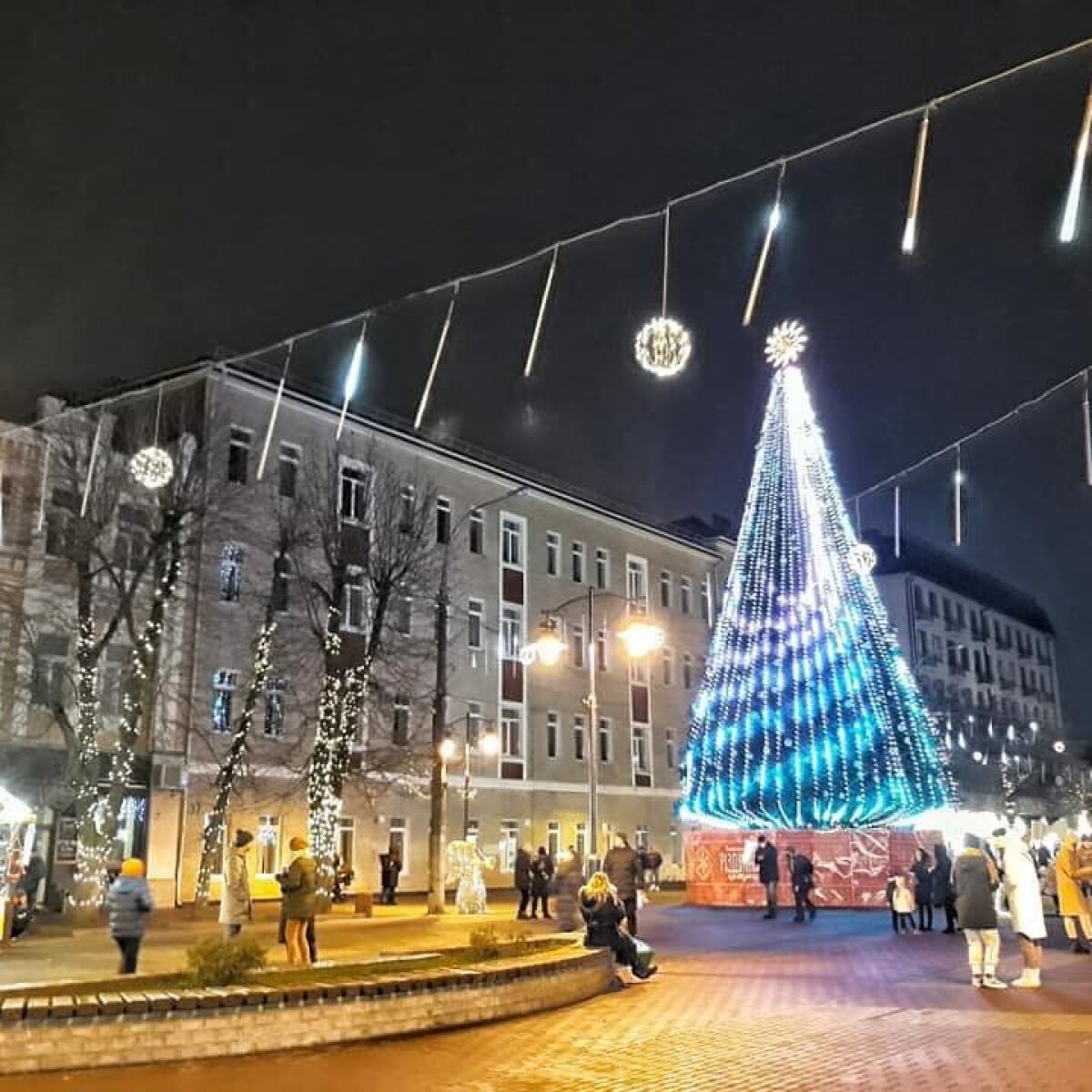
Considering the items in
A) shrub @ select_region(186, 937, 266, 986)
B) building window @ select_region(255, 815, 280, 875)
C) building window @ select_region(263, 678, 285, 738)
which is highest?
building window @ select_region(263, 678, 285, 738)

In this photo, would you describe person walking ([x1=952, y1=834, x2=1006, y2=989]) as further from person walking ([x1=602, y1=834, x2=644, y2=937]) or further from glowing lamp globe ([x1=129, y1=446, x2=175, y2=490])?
glowing lamp globe ([x1=129, y1=446, x2=175, y2=490])

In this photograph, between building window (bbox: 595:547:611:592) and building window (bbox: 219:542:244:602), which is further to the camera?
building window (bbox: 595:547:611:592)

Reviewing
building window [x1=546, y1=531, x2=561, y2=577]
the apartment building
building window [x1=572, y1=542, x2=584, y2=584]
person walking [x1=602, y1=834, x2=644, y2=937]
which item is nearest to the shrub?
person walking [x1=602, y1=834, x2=644, y2=937]

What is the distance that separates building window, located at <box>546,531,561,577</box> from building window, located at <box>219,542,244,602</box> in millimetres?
15776

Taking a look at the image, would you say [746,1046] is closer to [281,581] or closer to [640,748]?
[281,581]

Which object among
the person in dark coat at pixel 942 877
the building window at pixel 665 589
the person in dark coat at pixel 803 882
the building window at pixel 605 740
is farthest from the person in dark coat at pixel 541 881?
the building window at pixel 665 589

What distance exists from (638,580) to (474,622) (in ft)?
40.3

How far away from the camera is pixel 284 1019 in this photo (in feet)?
33.1

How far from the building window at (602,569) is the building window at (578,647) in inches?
85.7

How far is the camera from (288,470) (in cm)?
3869

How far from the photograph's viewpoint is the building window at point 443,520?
4366 cm

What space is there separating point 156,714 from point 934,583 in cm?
6451

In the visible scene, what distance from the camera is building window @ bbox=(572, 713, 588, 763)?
48.7m

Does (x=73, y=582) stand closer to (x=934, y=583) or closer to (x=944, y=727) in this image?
(x=944, y=727)
